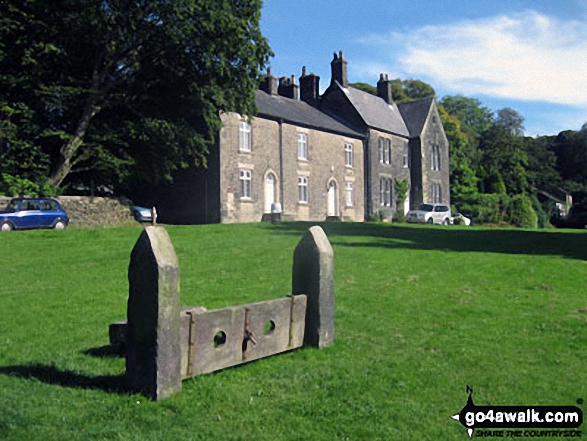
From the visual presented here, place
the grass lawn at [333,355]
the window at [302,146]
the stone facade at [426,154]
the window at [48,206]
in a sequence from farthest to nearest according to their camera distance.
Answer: the stone facade at [426,154] < the window at [302,146] < the window at [48,206] < the grass lawn at [333,355]

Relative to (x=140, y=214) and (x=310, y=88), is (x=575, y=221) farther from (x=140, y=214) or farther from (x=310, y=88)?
(x=140, y=214)

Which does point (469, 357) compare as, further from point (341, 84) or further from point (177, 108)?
point (341, 84)

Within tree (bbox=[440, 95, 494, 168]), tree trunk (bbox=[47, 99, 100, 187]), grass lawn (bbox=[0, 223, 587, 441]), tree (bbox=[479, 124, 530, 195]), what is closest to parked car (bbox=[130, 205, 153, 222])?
tree trunk (bbox=[47, 99, 100, 187])

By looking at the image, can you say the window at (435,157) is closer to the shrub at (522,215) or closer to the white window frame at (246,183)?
the shrub at (522,215)

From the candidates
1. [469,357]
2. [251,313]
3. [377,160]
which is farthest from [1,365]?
[377,160]

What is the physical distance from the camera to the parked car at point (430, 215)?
44969 millimetres

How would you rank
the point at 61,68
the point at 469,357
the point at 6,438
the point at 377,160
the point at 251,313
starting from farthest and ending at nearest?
the point at 377,160 → the point at 61,68 → the point at 469,357 → the point at 251,313 → the point at 6,438

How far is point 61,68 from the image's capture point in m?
29.8

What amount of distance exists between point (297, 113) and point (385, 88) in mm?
16887

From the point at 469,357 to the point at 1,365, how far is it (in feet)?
17.4

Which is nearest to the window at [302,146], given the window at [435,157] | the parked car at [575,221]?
the window at [435,157]

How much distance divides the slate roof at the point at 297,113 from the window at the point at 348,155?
906 millimetres

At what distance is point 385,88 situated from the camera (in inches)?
2178

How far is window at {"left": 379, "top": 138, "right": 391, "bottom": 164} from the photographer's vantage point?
Answer: 4866 cm
